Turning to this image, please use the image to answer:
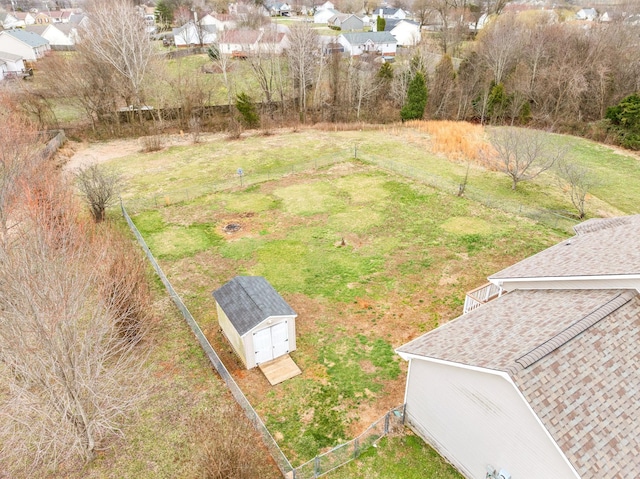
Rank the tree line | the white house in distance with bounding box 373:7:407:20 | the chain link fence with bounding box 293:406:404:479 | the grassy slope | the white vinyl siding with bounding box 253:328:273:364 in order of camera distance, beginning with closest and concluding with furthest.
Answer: the chain link fence with bounding box 293:406:404:479 → the grassy slope → the white vinyl siding with bounding box 253:328:273:364 → the tree line → the white house in distance with bounding box 373:7:407:20

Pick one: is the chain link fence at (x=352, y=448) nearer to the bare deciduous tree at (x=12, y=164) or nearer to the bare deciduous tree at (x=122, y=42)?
the bare deciduous tree at (x=12, y=164)

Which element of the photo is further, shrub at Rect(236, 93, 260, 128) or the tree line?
shrub at Rect(236, 93, 260, 128)

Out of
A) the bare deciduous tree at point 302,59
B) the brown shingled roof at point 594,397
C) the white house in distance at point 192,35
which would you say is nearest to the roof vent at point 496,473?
the brown shingled roof at point 594,397

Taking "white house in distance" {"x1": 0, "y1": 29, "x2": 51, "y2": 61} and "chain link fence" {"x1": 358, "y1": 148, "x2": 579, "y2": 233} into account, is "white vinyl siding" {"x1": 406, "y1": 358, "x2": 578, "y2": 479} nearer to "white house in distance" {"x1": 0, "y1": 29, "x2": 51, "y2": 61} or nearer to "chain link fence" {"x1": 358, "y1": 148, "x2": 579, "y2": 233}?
"chain link fence" {"x1": 358, "y1": 148, "x2": 579, "y2": 233}

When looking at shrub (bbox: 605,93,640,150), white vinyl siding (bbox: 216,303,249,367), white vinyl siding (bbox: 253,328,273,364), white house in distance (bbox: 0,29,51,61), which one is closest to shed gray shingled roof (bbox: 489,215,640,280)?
white vinyl siding (bbox: 253,328,273,364)

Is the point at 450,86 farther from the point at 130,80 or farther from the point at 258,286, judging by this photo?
the point at 258,286
